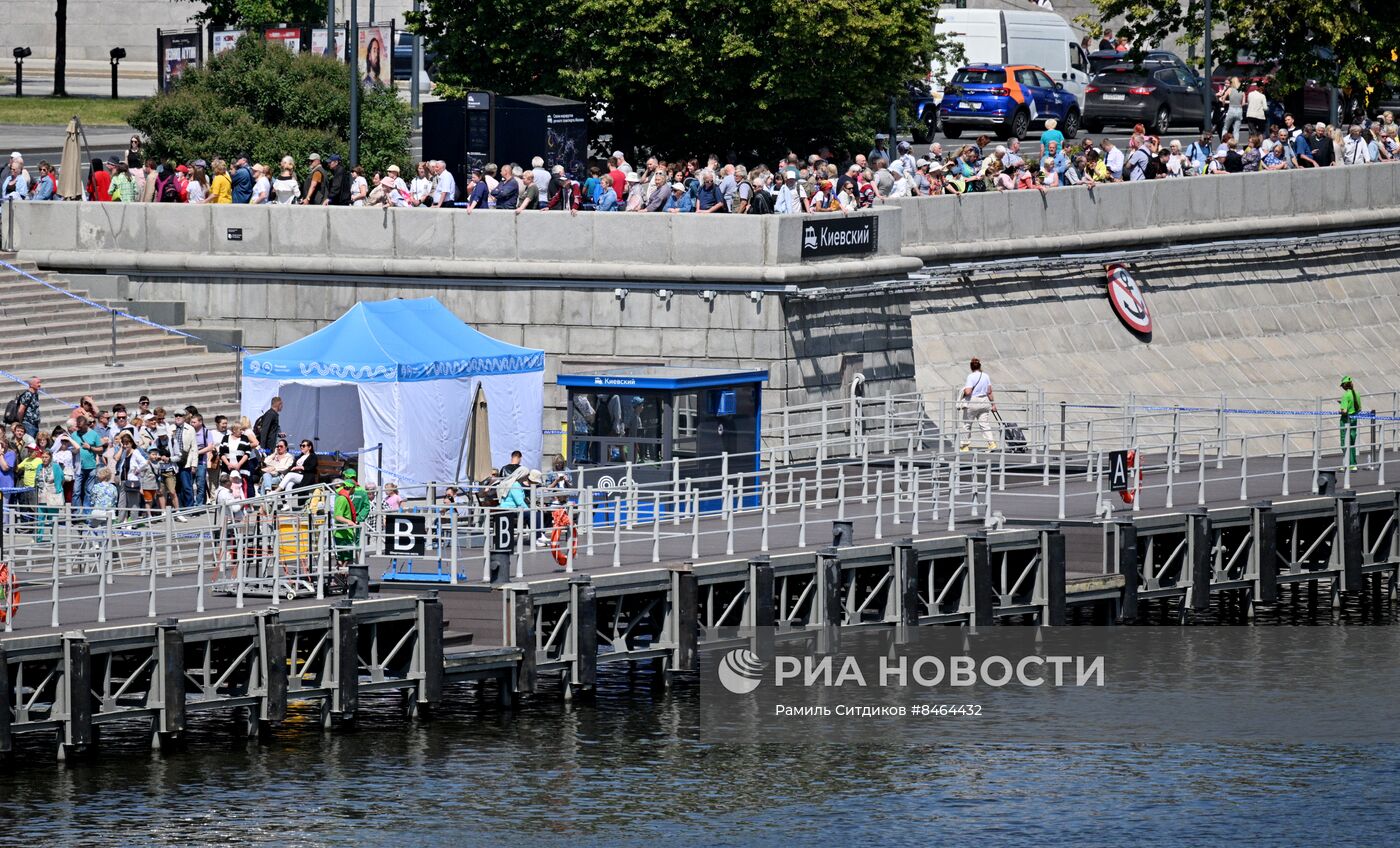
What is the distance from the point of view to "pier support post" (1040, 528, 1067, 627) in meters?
35.2

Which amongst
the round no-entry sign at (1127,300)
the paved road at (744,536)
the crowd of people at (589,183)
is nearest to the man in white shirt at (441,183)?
the crowd of people at (589,183)

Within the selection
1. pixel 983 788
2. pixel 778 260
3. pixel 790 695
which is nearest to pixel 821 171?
pixel 778 260

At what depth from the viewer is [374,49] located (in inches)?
2148

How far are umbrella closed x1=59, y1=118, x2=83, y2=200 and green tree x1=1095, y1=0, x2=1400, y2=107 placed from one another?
81.7 ft

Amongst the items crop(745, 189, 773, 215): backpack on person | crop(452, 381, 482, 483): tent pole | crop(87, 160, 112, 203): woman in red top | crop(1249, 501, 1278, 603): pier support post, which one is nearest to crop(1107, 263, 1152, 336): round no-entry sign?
crop(745, 189, 773, 215): backpack on person

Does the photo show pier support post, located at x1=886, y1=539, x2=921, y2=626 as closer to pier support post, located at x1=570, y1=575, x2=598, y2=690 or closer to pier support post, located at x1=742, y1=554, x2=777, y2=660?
pier support post, located at x1=742, y1=554, x2=777, y2=660

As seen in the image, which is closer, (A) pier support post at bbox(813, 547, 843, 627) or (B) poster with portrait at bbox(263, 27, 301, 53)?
(A) pier support post at bbox(813, 547, 843, 627)

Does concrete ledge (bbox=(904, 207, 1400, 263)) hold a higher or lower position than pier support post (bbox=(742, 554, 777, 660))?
higher

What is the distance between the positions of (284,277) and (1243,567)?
47.5 ft

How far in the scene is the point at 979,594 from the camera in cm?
3456

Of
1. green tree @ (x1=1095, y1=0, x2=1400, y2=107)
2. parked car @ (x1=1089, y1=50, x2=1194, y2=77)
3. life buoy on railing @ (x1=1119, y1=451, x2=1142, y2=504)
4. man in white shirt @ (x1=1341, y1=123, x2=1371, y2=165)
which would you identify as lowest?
life buoy on railing @ (x1=1119, y1=451, x2=1142, y2=504)

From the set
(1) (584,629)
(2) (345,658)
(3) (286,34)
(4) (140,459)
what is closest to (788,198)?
(4) (140,459)

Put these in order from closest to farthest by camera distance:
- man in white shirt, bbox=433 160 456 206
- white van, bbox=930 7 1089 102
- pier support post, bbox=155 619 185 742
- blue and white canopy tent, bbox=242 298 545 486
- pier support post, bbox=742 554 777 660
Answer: pier support post, bbox=155 619 185 742 → pier support post, bbox=742 554 777 660 → blue and white canopy tent, bbox=242 298 545 486 → man in white shirt, bbox=433 160 456 206 → white van, bbox=930 7 1089 102

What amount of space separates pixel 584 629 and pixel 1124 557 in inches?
320
